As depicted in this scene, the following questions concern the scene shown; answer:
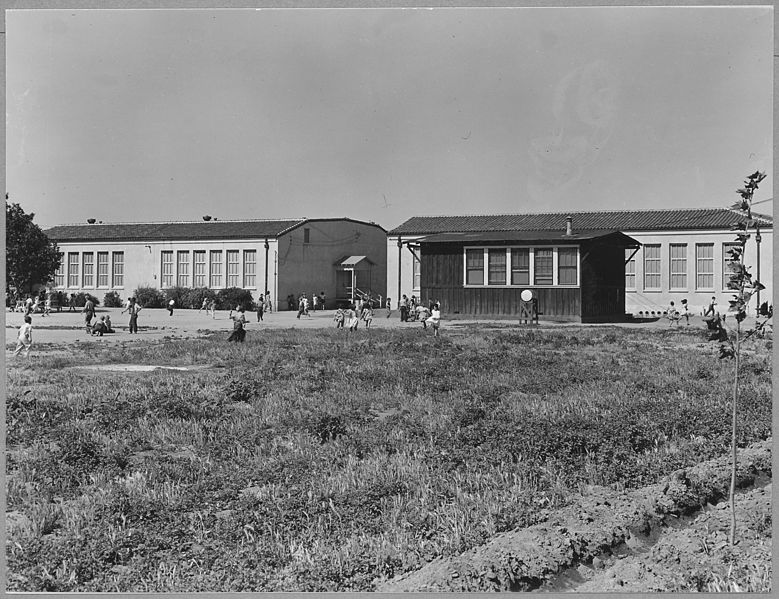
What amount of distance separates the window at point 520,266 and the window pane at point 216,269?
11.9 m

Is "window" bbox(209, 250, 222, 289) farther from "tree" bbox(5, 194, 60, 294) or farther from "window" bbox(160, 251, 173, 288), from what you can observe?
"tree" bbox(5, 194, 60, 294)

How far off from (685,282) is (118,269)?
1290cm

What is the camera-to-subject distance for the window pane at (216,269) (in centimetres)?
1714

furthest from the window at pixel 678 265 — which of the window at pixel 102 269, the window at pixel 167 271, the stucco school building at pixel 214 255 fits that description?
the window at pixel 102 269

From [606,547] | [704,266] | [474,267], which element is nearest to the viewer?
[606,547]

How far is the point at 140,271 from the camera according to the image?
51.1 feet

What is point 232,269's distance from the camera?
2183cm

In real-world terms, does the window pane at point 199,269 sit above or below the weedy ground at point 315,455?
above

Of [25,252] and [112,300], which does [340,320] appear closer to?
[112,300]

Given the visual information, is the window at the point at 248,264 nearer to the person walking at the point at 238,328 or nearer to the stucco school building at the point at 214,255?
the stucco school building at the point at 214,255

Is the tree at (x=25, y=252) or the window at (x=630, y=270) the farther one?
the window at (x=630, y=270)

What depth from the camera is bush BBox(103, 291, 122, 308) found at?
13323 mm

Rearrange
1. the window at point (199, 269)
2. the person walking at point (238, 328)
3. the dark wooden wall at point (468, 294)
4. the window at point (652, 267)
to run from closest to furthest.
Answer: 1. the window at point (199, 269)
2. the person walking at point (238, 328)
3. the window at point (652, 267)
4. the dark wooden wall at point (468, 294)

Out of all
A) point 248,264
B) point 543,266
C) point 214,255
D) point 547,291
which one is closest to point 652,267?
point 547,291
